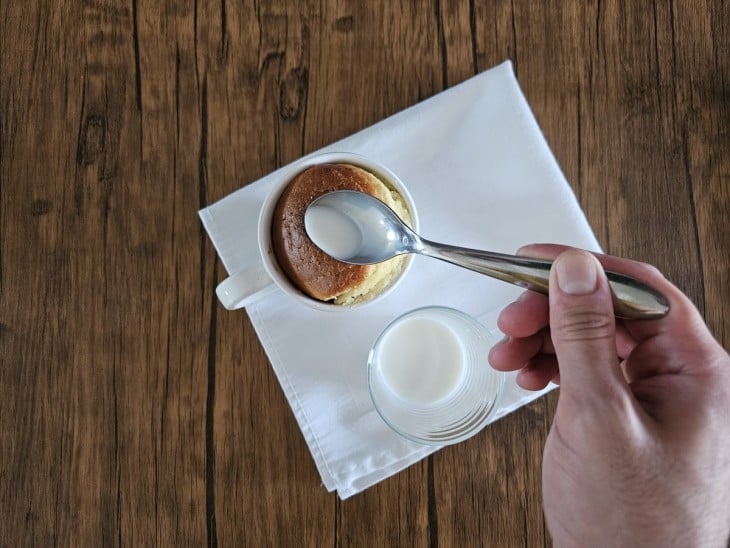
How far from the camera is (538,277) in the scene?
0.56m

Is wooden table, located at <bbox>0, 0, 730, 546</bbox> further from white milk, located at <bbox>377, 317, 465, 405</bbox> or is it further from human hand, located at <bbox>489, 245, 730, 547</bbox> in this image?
human hand, located at <bbox>489, 245, 730, 547</bbox>

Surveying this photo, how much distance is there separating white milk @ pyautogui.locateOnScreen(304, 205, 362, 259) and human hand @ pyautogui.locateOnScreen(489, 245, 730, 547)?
0.22 meters

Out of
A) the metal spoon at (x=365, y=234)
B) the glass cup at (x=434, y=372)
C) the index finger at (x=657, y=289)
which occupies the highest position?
the metal spoon at (x=365, y=234)

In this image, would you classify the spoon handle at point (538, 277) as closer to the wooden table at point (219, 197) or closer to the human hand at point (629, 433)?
the human hand at point (629, 433)

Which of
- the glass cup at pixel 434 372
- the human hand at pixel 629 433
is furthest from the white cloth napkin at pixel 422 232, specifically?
the human hand at pixel 629 433

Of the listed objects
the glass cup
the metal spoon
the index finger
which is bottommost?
the glass cup

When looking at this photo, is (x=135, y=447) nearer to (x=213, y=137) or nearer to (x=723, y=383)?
(x=213, y=137)

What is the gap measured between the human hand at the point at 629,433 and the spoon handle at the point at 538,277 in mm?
24

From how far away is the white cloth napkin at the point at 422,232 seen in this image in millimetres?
746

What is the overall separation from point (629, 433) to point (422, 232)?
13.5 inches

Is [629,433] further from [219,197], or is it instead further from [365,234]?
[219,197]

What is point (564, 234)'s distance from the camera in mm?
748

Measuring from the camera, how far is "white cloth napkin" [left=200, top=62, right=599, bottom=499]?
0.75 m

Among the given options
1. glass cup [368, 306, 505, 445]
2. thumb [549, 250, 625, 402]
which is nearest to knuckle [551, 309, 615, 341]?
thumb [549, 250, 625, 402]
